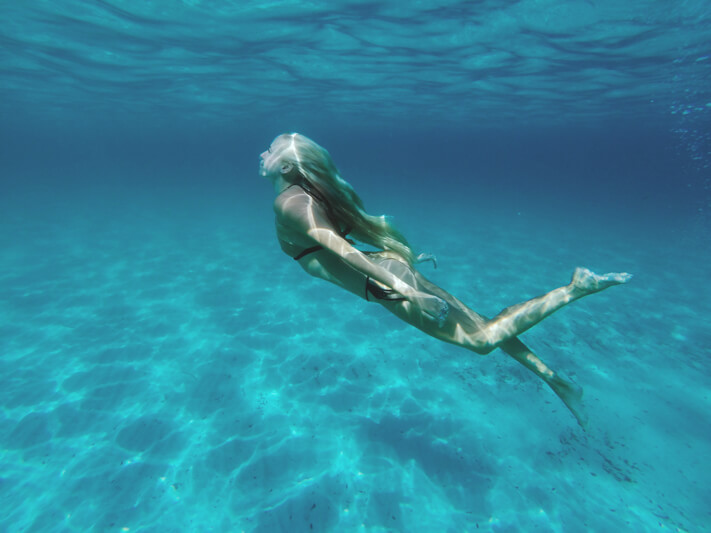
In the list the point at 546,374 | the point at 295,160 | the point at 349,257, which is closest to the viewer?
the point at 349,257

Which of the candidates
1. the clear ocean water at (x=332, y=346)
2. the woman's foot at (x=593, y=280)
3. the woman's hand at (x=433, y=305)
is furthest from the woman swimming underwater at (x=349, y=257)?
the clear ocean water at (x=332, y=346)

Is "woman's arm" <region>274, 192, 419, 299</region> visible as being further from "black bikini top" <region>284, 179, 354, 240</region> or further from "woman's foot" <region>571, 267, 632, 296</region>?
"woman's foot" <region>571, 267, 632, 296</region>

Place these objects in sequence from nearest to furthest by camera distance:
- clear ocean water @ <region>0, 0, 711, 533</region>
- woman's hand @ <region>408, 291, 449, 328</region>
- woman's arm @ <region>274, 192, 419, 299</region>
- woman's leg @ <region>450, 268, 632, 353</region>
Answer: woman's hand @ <region>408, 291, 449, 328</region> < woman's arm @ <region>274, 192, 419, 299</region> < woman's leg @ <region>450, 268, 632, 353</region> < clear ocean water @ <region>0, 0, 711, 533</region>

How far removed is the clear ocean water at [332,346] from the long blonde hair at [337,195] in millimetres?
3813

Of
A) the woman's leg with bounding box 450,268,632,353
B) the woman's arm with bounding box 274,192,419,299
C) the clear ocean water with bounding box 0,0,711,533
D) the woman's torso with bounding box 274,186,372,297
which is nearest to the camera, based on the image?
the woman's arm with bounding box 274,192,419,299

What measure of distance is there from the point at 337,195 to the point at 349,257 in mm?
943

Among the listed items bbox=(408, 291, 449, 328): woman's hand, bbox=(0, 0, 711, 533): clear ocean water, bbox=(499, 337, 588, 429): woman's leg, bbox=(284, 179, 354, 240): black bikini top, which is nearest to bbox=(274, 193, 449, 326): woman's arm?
bbox=(408, 291, 449, 328): woman's hand

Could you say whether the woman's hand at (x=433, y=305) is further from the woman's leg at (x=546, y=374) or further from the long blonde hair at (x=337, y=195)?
the woman's leg at (x=546, y=374)

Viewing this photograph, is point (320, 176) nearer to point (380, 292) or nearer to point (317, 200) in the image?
point (317, 200)

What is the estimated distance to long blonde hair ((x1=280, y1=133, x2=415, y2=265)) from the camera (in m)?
2.99

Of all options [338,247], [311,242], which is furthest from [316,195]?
[338,247]

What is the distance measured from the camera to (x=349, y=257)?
253cm

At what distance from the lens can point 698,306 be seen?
1238 centimetres

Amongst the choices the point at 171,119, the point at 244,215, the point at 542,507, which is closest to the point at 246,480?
the point at 542,507
